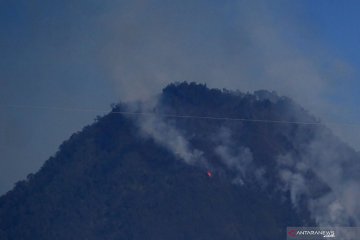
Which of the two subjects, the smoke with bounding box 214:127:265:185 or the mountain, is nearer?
the mountain

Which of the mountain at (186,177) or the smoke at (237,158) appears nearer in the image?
the mountain at (186,177)

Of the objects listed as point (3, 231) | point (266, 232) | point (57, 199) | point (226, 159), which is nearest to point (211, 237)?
point (266, 232)

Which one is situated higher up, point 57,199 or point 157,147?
point 157,147

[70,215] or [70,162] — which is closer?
[70,215]

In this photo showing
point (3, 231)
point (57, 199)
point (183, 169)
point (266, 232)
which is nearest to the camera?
point (3, 231)

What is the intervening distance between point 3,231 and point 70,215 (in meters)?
1.28

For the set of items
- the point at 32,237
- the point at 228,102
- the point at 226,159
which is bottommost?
the point at 32,237

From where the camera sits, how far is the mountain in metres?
10.1

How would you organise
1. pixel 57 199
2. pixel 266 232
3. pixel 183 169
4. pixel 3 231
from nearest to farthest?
pixel 3 231, pixel 57 199, pixel 266 232, pixel 183 169

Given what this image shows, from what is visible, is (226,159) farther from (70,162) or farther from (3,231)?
(3,231)

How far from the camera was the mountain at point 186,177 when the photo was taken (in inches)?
398

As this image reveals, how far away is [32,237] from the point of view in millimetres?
9586

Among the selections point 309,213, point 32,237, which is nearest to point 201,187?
point 309,213

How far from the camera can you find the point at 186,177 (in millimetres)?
11633
